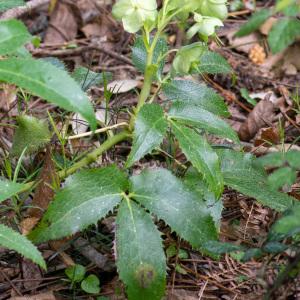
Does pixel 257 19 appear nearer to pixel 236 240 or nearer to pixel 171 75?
pixel 171 75

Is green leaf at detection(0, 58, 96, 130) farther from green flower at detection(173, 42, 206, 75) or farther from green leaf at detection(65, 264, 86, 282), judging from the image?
green leaf at detection(65, 264, 86, 282)

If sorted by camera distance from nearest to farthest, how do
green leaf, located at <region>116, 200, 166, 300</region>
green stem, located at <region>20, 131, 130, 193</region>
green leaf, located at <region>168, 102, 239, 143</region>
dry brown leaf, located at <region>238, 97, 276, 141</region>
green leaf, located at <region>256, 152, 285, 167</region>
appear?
green leaf, located at <region>256, 152, 285, 167</region> → green leaf, located at <region>116, 200, 166, 300</region> → green leaf, located at <region>168, 102, 239, 143</region> → green stem, located at <region>20, 131, 130, 193</region> → dry brown leaf, located at <region>238, 97, 276, 141</region>

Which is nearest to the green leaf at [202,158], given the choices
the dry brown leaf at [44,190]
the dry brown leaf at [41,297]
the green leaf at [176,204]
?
the green leaf at [176,204]

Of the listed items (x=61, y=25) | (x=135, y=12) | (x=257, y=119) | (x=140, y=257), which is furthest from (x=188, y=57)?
(x=61, y=25)

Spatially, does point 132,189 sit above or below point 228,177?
above

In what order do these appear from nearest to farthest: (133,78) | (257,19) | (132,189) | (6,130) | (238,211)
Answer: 1. (257,19)
2. (132,189)
3. (238,211)
4. (6,130)
5. (133,78)

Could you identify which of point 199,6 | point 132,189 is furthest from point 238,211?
point 199,6

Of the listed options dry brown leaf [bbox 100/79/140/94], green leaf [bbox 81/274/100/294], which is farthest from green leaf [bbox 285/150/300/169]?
dry brown leaf [bbox 100/79/140/94]
